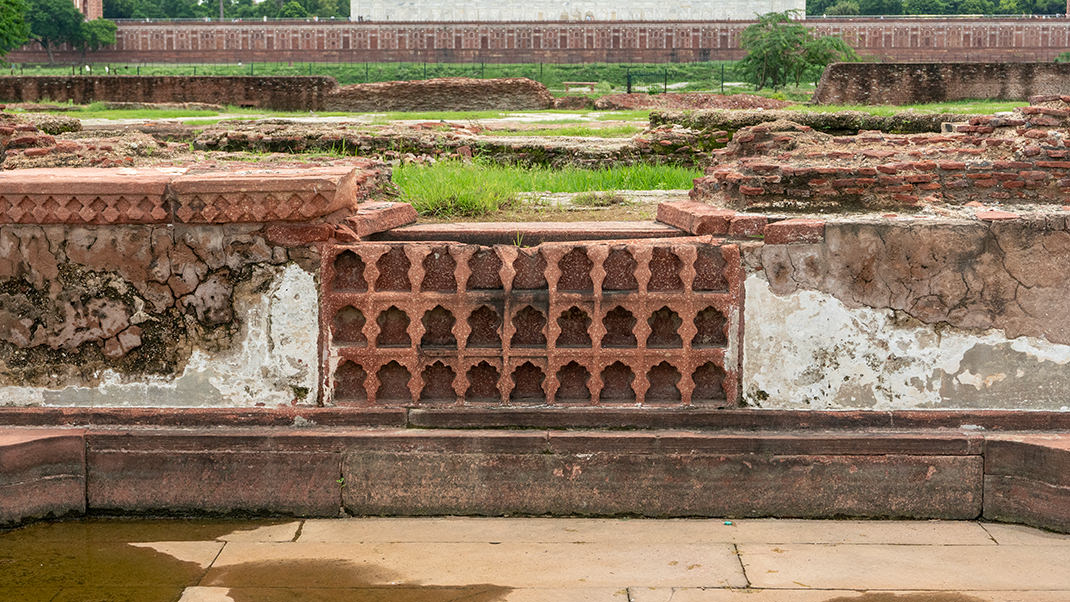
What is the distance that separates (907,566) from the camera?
3.01 m

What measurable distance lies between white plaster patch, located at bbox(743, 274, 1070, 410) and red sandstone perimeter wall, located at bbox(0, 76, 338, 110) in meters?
14.7

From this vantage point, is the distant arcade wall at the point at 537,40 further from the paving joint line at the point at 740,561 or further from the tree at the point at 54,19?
the paving joint line at the point at 740,561

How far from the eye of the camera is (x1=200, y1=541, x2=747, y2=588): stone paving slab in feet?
9.57

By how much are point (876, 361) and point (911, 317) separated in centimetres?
17

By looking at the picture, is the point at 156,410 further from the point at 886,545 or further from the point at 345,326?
the point at 886,545

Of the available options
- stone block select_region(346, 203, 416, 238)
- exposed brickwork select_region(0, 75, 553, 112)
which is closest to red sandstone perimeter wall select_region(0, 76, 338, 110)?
exposed brickwork select_region(0, 75, 553, 112)

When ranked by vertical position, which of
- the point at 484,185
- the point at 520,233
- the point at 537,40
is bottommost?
the point at 520,233

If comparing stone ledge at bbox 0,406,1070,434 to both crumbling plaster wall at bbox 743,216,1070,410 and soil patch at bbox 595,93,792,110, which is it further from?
soil patch at bbox 595,93,792,110

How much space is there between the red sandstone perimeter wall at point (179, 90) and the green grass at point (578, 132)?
7377 millimetres

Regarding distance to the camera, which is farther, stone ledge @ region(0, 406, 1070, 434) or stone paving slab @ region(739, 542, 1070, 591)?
stone ledge @ region(0, 406, 1070, 434)

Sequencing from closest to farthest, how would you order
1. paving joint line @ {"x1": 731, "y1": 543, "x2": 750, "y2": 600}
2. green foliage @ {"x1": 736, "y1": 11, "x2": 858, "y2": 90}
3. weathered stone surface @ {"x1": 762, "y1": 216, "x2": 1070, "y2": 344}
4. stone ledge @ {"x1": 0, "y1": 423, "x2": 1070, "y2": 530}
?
paving joint line @ {"x1": 731, "y1": 543, "x2": 750, "y2": 600} → stone ledge @ {"x1": 0, "y1": 423, "x2": 1070, "y2": 530} → weathered stone surface @ {"x1": 762, "y1": 216, "x2": 1070, "y2": 344} → green foliage @ {"x1": 736, "y1": 11, "x2": 858, "y2": 90}

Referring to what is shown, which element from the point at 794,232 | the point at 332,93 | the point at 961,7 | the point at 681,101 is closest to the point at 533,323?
the point at 794,232

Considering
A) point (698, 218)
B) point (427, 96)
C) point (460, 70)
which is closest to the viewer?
point (698, 218)

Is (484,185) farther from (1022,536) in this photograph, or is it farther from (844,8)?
(844,8)
